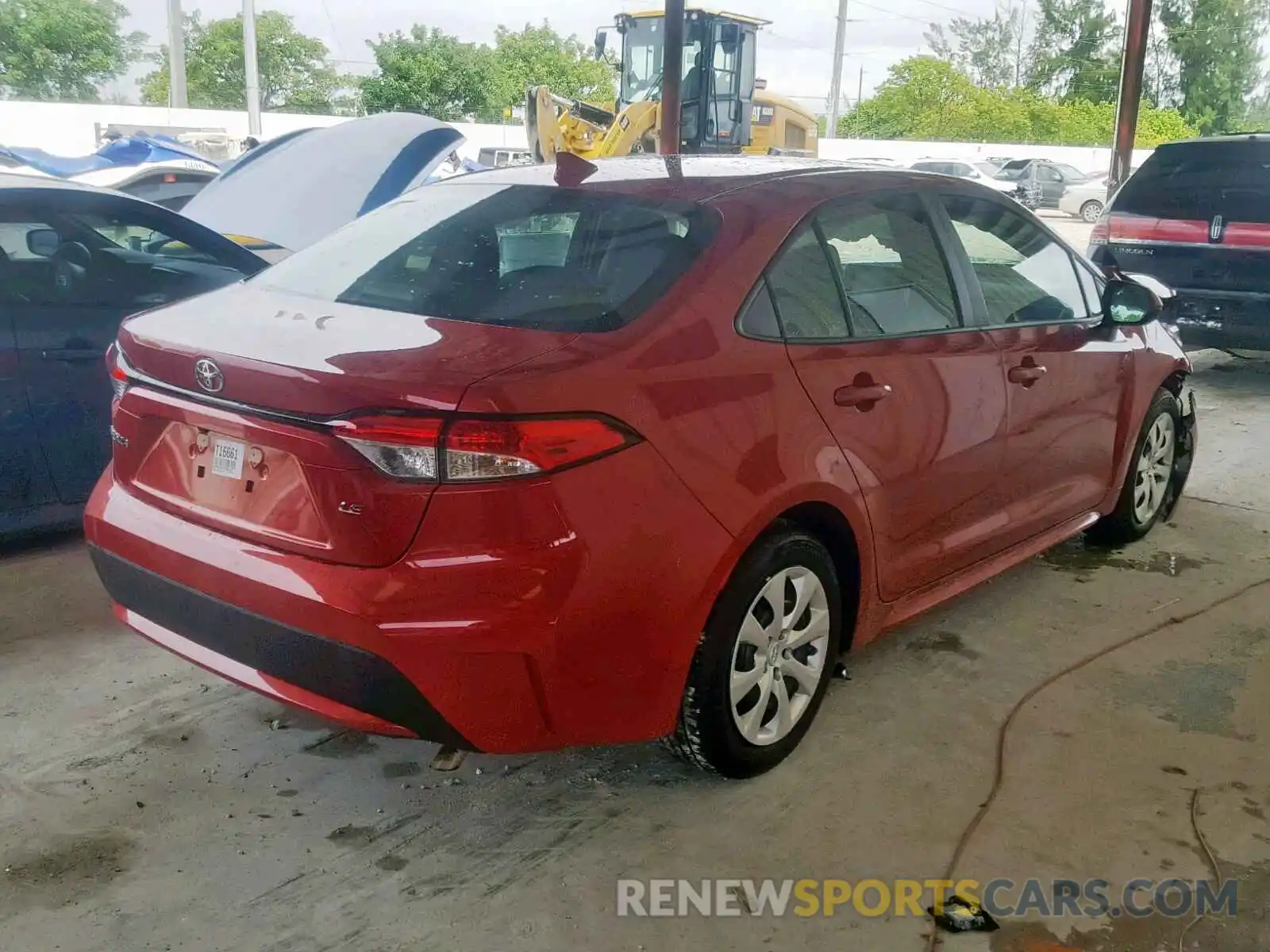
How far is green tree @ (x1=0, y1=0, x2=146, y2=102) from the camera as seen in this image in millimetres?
39219

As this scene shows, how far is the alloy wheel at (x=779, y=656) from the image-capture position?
286 centimetres

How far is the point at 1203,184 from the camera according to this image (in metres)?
7.69

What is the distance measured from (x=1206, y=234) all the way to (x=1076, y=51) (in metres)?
57.0

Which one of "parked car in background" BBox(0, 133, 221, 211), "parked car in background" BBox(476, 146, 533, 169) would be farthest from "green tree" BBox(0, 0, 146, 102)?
"parked car in background" BBox(0, 133, 221, 211)

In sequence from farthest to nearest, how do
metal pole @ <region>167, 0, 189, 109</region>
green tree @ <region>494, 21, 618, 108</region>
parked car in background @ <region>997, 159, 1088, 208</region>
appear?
1. green tree @ <region>494, 21, 618, 108</region>
2. parked car in background @ <region>997, 159, 1088, 208</region>
3. metal pole @ <region>167, 0, 189, 109</region>

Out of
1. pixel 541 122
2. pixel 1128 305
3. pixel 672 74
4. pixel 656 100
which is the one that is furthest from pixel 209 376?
pixel 656 100

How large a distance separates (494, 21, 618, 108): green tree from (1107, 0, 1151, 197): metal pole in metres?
32.4

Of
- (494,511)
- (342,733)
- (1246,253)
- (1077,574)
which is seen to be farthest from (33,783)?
(1246,253)

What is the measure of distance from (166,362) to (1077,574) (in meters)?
3.46

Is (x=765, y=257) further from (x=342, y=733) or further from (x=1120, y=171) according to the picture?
(x=1120, y=171)

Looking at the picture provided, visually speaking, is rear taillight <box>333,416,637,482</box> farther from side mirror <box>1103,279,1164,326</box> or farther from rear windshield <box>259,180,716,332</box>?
side mirror <box>1103,279,1164,326</box>

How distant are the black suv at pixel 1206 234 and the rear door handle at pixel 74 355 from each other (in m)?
6.48

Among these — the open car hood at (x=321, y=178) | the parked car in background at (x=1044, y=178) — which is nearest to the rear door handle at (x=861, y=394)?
the open car hood at (x=321, y=178)

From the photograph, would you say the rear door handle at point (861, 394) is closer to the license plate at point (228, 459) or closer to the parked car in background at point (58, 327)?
the license plate at point (228, 459)
